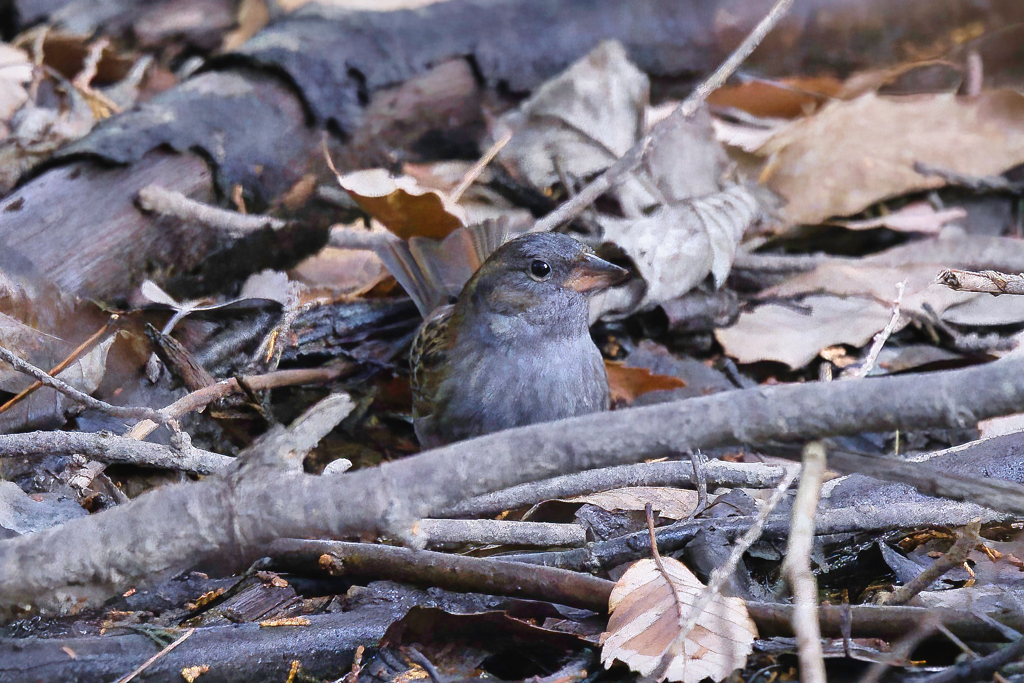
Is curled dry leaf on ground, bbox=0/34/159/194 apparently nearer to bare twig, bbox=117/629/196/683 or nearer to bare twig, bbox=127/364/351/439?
bare twig, bbox=127/364/351/439

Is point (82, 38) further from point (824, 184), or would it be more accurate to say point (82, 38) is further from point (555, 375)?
point (824, 184)

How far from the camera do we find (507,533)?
268 cm

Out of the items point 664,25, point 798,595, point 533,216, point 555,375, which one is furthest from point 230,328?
point 664,25

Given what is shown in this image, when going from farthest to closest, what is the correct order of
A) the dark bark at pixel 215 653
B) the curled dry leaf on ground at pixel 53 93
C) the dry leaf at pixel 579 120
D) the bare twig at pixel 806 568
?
the dry leaf at pixel 579 120, the curled dry leaf on ground at pixel 53 93, the dark bark at pixel 215 653, the bare twig at pixel 806 568

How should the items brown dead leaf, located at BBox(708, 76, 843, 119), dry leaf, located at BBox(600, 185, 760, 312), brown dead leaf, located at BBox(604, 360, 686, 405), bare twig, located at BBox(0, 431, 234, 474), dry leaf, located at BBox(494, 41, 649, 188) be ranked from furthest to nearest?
1. brown dead leaf, located at BBox(708, 76, 843, 119)
2. dry leaf, located at BBox(494, 41, 649, 188)
3. dry leaf, located at BBox(600, 185, 760, 312)
4. brown dead leaf, located at BBox(604, 360, 686, 405)
5. bare twig, located at BBox(0, 431, 234, 474)

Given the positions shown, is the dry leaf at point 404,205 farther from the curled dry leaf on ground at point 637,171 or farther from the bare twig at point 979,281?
the bare twig at point 979,281

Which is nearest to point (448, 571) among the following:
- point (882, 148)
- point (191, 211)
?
point (191, 211)

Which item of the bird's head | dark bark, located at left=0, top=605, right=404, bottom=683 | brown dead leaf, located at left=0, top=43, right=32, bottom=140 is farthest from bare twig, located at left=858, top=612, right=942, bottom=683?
brown dead leaf, located at left=0, top=43, right=32, bottom=140

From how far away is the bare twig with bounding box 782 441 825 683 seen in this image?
5.27 ft

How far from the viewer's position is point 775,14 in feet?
13.0

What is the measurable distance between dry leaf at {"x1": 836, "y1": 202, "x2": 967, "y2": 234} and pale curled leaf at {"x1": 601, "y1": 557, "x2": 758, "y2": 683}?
2.77m

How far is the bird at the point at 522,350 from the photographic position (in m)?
3.54

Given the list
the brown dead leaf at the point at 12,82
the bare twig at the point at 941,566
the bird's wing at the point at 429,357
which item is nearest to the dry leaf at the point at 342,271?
the bird's wing at the point at 429,357

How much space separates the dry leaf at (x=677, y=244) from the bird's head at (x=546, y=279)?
466 millimetres
